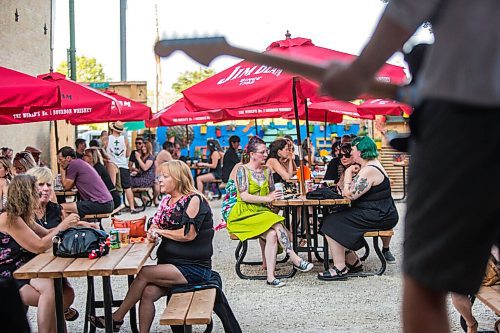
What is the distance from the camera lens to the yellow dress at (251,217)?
8281 millimetres

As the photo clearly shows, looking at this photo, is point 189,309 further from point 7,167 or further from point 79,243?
point 7,167

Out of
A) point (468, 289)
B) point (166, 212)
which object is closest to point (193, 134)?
point (166, 212)

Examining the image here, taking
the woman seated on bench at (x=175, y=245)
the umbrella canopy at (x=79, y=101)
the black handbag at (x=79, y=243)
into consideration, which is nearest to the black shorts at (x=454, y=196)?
the black handbag at (x=79, y=243)

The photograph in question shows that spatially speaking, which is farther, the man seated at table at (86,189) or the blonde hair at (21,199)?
the man seated at table at (86,189)

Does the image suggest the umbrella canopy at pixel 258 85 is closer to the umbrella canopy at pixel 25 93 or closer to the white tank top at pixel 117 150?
the umbrella canopy at pixel 25 93

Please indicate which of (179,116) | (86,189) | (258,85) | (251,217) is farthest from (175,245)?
(179,116)

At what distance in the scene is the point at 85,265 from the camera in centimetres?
494

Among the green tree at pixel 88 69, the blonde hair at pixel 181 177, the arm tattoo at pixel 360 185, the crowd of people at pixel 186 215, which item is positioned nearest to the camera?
the crowd of people at pixel 186 215

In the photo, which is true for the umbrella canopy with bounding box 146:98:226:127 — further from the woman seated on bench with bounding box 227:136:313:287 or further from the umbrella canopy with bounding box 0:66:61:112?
the woman seated on bench with bounding box 227:136:313:287

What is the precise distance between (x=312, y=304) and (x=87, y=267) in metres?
2.99

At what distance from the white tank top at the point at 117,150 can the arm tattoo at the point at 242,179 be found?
353 inches

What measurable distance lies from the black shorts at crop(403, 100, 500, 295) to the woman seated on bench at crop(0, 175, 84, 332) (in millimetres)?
3890

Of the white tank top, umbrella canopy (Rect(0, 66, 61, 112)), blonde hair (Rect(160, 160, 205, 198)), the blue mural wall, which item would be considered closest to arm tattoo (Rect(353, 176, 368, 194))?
blonde hair (Rect(160, 160, 205, 198))

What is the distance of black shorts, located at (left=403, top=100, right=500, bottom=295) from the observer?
6.01 feet
